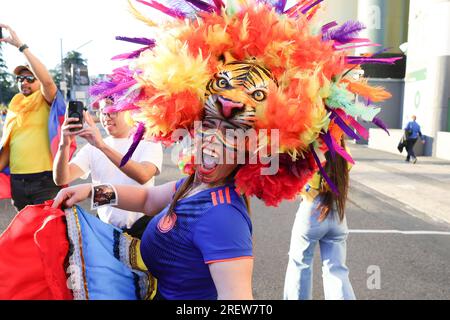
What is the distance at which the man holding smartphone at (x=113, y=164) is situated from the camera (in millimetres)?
2371

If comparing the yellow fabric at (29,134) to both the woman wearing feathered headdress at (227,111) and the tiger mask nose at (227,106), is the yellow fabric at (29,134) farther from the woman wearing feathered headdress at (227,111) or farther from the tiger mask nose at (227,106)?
the tiger mask nose at (227,106)

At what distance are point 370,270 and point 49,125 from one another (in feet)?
10.9

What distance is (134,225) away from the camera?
2498mm

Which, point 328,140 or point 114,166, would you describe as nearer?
point 328,140

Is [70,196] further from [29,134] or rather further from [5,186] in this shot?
[5,186]

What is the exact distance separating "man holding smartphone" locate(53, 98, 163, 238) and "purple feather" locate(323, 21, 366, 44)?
1312 millimetres

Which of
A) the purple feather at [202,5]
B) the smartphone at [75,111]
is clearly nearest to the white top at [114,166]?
the smartphone at [75,111]

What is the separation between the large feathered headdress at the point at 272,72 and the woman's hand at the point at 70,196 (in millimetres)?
385

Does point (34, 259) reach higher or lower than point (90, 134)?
lower

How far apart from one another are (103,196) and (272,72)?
0.90 metres

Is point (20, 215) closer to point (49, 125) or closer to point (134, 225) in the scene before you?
point (134, 225)

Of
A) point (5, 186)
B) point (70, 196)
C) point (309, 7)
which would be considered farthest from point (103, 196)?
point (5, 186)

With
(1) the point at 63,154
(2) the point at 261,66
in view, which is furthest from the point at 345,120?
(1) the point at 63,154

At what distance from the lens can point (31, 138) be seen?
11.0 feet
